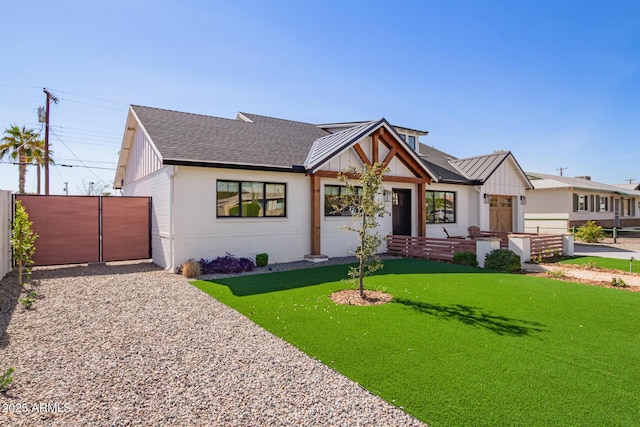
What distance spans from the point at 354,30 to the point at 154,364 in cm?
1277

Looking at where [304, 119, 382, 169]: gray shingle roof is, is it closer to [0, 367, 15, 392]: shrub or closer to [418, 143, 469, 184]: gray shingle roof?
[418, 143, 469, 184]: gray shingle roof

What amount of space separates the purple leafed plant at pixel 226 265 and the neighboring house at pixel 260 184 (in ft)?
1.32

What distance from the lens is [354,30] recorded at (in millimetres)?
12727

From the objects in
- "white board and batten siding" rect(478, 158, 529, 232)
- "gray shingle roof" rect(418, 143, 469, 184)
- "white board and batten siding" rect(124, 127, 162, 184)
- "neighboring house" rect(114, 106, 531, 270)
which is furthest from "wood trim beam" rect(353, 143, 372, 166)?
"white board and batten siding" rect(478, 158, 529, 232)

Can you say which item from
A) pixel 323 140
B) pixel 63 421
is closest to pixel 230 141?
pixel 323 140

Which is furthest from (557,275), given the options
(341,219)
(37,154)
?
(37,154)

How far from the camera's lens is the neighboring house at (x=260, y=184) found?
1112 centimetres

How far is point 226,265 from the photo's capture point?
11.0 metres

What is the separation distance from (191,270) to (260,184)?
4021 mm

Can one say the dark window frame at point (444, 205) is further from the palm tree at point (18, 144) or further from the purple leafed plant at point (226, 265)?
the palm tree at point (18, 144)

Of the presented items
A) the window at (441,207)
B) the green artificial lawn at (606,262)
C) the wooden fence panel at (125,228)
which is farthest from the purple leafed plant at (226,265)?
the green artificial lawn at (606,262)

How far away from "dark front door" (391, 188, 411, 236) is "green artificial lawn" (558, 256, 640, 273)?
6.30 metres

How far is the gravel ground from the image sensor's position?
3236 mm

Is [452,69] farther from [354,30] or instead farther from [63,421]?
[63,421]
